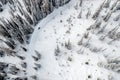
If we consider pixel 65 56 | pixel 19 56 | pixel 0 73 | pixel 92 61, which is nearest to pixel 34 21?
pixel 19 56

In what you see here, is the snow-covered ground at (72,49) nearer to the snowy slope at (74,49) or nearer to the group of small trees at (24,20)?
the snowy slope at (74,49)

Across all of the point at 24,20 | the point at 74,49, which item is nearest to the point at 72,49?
the point at 74,49

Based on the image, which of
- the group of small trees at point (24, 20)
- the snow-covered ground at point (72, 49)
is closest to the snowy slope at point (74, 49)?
the snow-covered ground at point (72, 49)

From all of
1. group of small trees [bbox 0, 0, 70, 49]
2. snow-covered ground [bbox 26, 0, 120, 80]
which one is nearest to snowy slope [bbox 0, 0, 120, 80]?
snow-covered ground [bbox 26, 0, 120, 80]

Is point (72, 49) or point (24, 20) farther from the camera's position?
point (24, 20)

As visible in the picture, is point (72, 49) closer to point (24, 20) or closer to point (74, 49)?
point (74, 49)

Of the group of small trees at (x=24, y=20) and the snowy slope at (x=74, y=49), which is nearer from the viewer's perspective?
the snowy slope at (x=74, y=49)

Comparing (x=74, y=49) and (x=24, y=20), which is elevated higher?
(x=24, y=20)

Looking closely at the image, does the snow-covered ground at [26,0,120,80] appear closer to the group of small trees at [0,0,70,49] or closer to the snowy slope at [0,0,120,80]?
the snowy slope at [0,0,120,80]

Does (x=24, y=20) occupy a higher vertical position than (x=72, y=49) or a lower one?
higher
